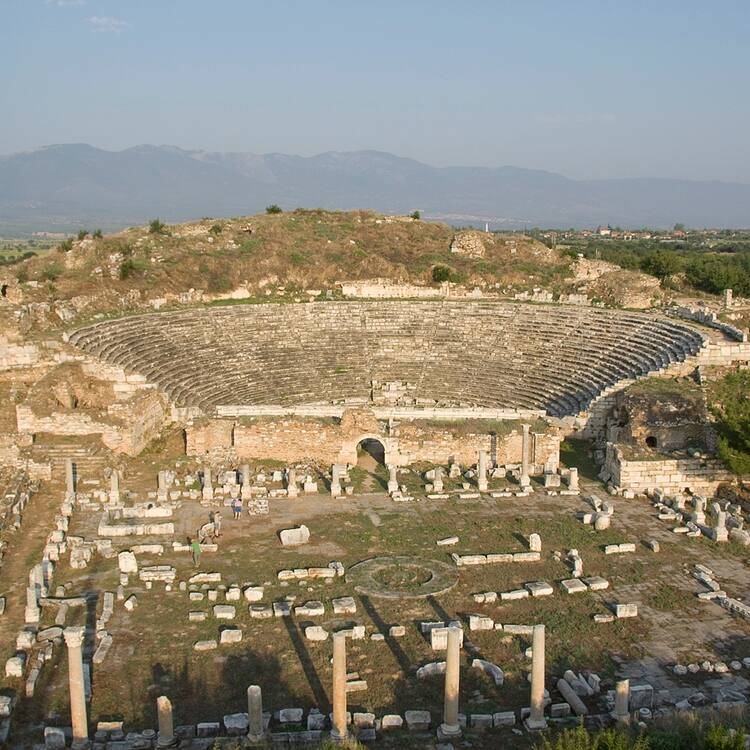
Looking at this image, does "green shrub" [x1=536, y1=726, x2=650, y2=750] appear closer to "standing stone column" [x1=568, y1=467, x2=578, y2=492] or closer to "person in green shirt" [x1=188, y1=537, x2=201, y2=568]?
"person in green shirt" [x1=188, y1=537, x2=201, y2=568]

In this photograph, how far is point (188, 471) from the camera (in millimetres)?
23672

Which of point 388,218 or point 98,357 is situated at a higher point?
point 388,218

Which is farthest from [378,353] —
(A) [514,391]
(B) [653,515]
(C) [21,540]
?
(C) [21,540]

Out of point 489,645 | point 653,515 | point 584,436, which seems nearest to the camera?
point 489,645

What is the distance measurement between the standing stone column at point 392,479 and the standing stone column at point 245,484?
12.0ft

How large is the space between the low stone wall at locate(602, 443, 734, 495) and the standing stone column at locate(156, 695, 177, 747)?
14.5 meters

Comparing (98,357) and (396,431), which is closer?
(396,431)

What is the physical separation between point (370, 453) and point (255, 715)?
15.0 metres

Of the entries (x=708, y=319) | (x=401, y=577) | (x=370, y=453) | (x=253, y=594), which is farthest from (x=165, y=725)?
(x=708, y=319)

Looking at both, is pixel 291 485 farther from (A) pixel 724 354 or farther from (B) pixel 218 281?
(B) pixel 218 281

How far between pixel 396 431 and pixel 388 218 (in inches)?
1029

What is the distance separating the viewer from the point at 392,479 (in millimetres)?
22781

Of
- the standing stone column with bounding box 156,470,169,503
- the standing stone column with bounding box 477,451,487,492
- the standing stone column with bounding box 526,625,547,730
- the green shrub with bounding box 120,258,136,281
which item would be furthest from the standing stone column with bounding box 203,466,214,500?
the green shrub with bounding box 120,258,136,281

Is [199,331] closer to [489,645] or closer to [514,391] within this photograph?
[514,391]
